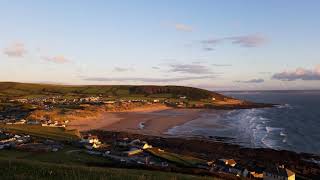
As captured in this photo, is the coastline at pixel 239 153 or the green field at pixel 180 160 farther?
the coastline at pixel 239 153

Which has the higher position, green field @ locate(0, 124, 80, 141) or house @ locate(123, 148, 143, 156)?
green field @ locate(0, 124, 80, 141)

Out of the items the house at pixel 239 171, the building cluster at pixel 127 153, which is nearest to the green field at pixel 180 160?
the building cluster at pixel 127 153

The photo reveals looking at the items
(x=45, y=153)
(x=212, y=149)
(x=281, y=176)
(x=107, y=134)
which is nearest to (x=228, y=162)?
(x=281, y=176)

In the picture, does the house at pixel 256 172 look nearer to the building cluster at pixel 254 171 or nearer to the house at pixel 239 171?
the building cluster at pixel 254 171

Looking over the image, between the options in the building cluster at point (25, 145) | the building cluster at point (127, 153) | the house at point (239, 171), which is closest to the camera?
the house at point (239, 171)

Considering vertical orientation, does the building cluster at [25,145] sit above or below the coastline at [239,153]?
above

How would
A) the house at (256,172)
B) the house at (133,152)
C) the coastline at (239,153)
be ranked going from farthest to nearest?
the house at (133,152)
the coastline at (239,153)
the house at (256,172)

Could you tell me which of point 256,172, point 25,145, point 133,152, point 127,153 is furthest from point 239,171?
point 25,145

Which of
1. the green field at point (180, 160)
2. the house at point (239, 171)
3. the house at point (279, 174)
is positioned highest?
the house at point (279, 174)

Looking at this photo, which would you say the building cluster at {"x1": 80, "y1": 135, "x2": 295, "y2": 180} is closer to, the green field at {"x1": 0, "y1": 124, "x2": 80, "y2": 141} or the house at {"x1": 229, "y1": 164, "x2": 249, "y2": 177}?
the house at {"x1": 229, "y1": 164, "x2": 249, "y2": 177}

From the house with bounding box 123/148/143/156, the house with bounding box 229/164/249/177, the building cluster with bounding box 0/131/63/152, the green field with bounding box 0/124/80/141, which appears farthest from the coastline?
the building cluster with bounding box 0/131/63/152

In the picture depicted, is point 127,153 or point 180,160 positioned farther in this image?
point 127,153

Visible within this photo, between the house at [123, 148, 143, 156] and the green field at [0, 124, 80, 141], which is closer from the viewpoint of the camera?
the house at [123, 148, 143, 156]

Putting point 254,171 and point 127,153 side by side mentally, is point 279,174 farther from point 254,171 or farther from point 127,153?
point 127,153
